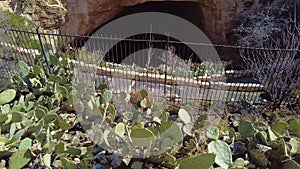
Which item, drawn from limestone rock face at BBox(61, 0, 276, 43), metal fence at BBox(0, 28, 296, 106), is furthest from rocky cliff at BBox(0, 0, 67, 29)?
metal fence at BBox(0, 28, 296, 106)

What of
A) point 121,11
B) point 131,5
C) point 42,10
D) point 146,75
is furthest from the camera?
point 121,11

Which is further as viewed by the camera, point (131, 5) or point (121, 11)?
point (121, 11)

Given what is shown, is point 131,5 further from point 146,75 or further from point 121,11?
point 146,75

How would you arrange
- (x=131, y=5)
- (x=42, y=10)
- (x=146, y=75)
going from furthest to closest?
(x=131, y=5) → (x=42, y=10) → (x=146, y=75)

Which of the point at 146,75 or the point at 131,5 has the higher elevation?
the point at 131,5

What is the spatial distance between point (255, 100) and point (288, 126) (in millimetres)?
2960

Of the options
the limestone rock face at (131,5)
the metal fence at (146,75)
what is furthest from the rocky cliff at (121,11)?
the metal fence at (146,75)

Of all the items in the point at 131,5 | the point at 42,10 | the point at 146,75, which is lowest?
the point at 146,75

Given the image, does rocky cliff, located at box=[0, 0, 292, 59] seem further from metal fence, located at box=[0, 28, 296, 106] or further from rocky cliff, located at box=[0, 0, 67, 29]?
metal fence, located at box=[0, 28, 296, 106]

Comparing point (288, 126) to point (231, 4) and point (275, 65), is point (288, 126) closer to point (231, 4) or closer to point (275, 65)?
point (275, 65)

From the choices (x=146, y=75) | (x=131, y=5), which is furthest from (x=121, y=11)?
(x=146, y=75)

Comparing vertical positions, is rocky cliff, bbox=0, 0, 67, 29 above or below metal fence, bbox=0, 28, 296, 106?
above

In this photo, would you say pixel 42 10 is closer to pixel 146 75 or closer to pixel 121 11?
pixel 121 11

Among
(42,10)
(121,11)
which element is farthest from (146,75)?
(121,11)
